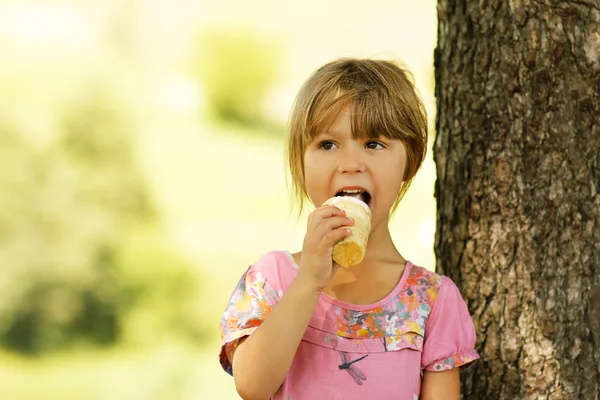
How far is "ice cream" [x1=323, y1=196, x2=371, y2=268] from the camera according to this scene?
1.65m

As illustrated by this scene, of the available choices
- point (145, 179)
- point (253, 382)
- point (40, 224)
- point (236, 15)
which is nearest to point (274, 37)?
point (236, 15)

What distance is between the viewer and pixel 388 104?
182cm

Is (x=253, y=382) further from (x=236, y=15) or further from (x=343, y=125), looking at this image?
(x=236, y=15)

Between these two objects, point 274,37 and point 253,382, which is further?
point 274,37

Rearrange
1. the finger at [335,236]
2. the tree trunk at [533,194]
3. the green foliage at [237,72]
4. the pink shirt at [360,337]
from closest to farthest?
the finger at [335,236] < the pink shirt at [360,337] < the tree trunk at [533,194] < the green foliage at [237,72]

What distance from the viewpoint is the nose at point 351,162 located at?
5.78ft

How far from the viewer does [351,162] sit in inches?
69.4

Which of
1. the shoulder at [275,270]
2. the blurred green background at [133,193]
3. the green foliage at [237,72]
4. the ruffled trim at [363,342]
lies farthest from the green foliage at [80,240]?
the ruffled trim at [363,342]

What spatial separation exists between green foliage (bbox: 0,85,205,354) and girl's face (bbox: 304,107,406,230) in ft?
13.1

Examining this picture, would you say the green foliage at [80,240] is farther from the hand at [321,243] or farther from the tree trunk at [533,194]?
the hand at [321,243]

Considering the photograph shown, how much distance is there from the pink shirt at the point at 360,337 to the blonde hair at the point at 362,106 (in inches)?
9.9

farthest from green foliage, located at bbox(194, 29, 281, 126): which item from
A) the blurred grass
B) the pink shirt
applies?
the pink shirt

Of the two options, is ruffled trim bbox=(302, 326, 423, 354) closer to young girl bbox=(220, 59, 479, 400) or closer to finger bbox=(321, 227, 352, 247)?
young girl bbox=(220, 59, 479, 400)

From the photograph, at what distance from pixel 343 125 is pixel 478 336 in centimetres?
76
